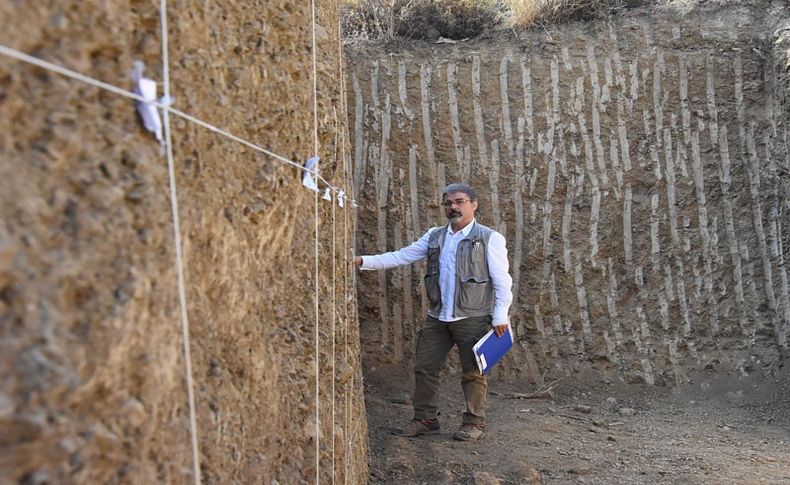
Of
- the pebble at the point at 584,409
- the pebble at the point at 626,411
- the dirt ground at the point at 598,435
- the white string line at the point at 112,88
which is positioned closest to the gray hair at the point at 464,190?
the dirt ground at the point at 598,435

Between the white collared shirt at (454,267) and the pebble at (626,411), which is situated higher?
the white collared shirt at (454,267)

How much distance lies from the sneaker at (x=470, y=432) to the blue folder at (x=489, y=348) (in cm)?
40

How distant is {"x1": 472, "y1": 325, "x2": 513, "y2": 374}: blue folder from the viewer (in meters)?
5.27

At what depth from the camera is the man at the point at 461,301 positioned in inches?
217

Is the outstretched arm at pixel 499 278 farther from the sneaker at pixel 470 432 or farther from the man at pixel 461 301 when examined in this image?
the sneaker at pixel 470 432

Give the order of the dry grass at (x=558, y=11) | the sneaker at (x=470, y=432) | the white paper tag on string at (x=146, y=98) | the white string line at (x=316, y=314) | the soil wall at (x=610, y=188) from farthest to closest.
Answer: the dry grass at (x=558, y=11), the soil wall at (x=610, y=188), the sneaker at (x=470, y=432), the white string line at (x=316, y=314), the white paper tag on string at (x=146, y=98)

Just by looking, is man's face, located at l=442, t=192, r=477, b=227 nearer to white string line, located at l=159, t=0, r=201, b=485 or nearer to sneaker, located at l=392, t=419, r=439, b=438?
sneaker, located at l=392, t=419, r=439, b=438

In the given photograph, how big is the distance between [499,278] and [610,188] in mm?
1949

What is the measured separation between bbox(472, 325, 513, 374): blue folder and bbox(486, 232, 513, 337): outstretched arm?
0.08m

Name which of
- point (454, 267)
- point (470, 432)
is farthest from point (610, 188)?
point (470, 432)

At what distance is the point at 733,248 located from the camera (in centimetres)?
686

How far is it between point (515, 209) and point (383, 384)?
1.70m

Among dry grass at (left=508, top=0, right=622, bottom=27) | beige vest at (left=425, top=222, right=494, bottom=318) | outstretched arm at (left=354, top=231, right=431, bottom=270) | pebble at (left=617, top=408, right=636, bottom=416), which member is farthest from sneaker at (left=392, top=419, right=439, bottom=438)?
dry grass at (left=508, top=0, right=622, bottom=27)

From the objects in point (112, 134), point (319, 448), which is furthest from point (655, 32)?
point (112, 134)
